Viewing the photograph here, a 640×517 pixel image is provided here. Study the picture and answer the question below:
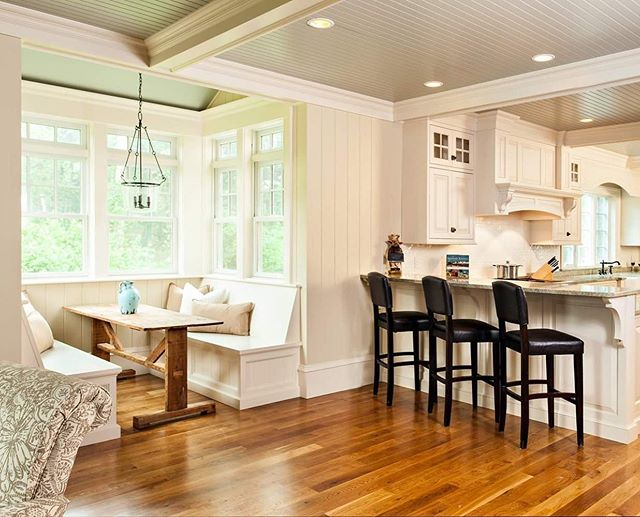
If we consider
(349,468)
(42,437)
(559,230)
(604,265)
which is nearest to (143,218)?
(349,468)

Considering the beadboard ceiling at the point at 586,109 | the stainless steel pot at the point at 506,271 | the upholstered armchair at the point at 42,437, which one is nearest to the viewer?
the upholstered armchair at the point at 42,437

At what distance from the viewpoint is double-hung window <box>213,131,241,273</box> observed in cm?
606

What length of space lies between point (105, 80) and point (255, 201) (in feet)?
5.76

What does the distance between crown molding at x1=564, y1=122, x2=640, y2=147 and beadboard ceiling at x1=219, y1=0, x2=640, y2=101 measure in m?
2.64

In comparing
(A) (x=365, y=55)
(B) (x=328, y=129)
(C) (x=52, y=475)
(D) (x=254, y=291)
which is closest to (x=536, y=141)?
(B) (x=328, y=129)

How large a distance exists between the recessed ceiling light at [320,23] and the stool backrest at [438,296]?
6.27ft

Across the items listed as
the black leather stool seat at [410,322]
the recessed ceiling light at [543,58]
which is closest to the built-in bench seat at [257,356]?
the black leather stool seat at [410,322]

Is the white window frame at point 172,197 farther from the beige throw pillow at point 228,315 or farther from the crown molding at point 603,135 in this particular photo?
the crown molding at point 603,135

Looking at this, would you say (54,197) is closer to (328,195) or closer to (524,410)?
(328,195)

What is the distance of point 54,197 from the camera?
546cm

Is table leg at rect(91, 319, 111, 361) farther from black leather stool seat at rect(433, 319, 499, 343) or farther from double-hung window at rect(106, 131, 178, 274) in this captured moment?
black leather stool seat at rect(433, 319, 499, 343)

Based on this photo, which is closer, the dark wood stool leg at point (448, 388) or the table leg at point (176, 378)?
the dark wood stool leg at point (448, 388)

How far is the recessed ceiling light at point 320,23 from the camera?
361cm

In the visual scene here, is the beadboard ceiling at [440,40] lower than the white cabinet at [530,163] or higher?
higher
